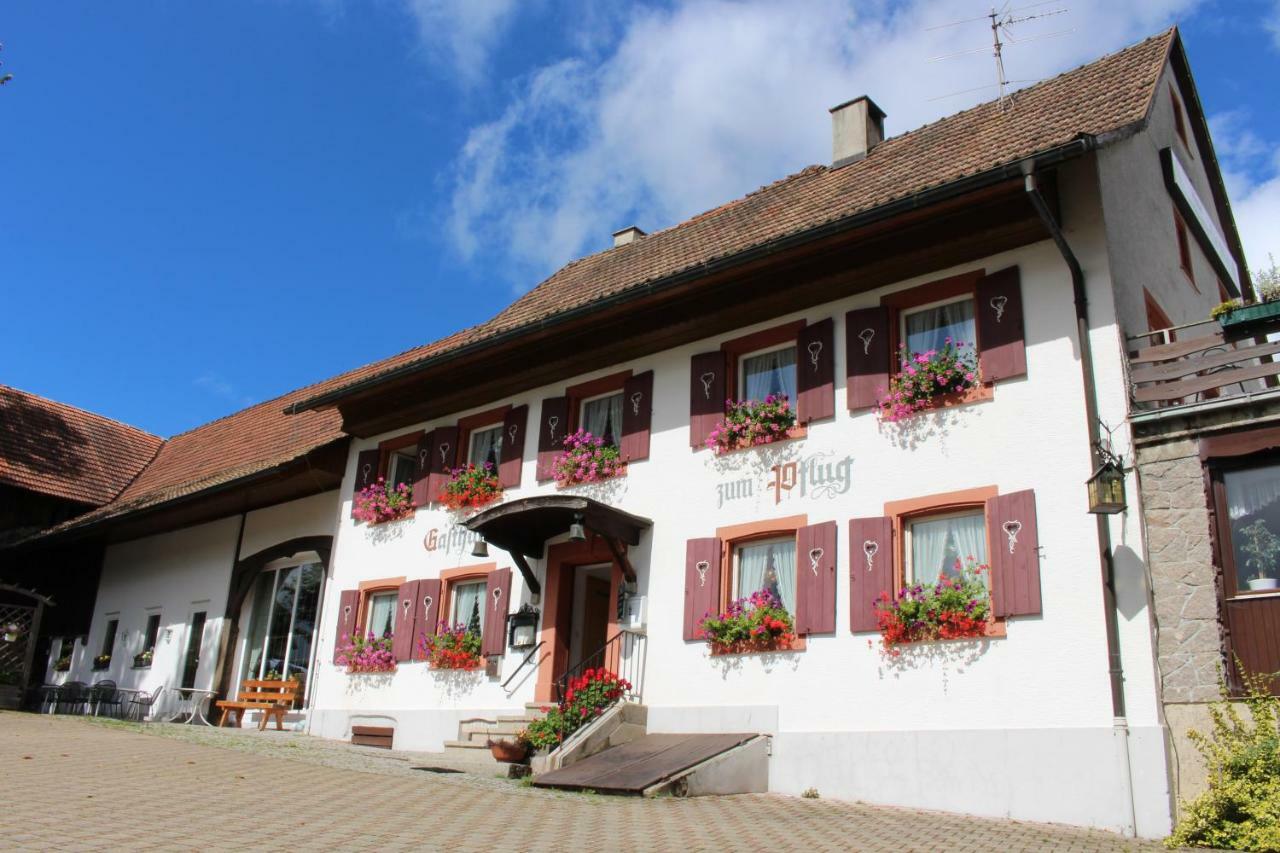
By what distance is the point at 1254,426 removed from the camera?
31.1 ft

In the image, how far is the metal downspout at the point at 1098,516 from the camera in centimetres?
916

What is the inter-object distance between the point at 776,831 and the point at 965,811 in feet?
7.54

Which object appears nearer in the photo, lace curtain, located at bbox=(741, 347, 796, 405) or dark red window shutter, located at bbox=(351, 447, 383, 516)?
lace curtain, located at bbox=(741, 347, 796, 405)

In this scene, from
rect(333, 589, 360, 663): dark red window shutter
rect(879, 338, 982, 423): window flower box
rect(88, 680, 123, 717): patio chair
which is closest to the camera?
rect(879, 338, 982, 423): window flower box

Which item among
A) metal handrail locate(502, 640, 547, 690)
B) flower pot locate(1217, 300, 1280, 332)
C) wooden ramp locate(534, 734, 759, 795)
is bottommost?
wooden ramp locate(534, 734, 759, 795)

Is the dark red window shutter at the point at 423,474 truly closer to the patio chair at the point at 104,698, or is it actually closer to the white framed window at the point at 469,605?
the white framed window at the point at 469,605

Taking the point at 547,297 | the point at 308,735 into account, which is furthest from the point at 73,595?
the point at 547,297

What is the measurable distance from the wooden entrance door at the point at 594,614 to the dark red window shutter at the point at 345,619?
3985mm

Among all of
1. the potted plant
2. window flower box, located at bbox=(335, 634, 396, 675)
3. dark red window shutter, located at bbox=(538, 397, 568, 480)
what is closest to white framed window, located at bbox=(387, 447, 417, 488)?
window flower box, located at bbox=(335, 634, 396, 675)

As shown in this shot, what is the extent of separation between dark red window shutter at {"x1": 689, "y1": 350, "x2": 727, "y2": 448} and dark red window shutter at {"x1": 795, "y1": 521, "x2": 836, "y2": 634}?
76.8 inches

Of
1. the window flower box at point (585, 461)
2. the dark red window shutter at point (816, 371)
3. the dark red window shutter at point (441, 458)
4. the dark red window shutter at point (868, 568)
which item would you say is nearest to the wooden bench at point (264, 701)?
the dark red window shutter at point (441, 458)

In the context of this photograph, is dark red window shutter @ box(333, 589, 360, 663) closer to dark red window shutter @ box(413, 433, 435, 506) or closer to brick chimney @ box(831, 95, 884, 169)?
dark red window shutter @ box(413, 433, 435, 506)

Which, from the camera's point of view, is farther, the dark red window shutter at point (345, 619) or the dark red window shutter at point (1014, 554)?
the dark red window shutter at point (345, 619)

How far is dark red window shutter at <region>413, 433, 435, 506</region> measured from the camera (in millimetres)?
16359
